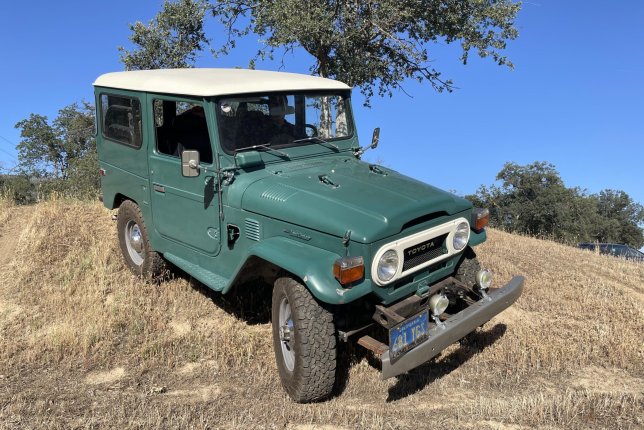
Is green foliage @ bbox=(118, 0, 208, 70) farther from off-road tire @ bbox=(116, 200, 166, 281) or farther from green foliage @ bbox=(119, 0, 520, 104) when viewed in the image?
off-road tire @ bbox=(116, 200, 166, 281)

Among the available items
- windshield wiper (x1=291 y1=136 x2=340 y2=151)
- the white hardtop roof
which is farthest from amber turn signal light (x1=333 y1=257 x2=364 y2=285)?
the white hardtop roof

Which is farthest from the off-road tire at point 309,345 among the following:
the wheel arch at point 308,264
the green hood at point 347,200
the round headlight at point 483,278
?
the round headlight at point 483,278

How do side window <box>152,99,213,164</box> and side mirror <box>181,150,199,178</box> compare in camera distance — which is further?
side window <box>152,99,213,164</box>

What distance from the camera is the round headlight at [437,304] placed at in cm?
405

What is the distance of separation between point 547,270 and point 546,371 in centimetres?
275

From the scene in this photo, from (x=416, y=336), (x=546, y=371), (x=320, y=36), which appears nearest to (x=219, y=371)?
(x=416, y=336)

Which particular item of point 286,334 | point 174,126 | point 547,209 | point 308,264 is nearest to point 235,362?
point 286,334

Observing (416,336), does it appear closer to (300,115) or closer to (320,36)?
(300,115)

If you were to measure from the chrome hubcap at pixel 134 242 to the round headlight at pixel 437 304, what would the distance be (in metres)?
3.37

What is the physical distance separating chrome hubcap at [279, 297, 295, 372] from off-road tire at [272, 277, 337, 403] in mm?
128

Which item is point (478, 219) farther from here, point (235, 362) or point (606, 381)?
point (235, 362)

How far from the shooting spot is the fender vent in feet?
13.9

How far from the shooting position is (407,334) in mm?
3594

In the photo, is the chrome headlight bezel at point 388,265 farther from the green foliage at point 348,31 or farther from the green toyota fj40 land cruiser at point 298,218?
the green foliage at point 348,31
